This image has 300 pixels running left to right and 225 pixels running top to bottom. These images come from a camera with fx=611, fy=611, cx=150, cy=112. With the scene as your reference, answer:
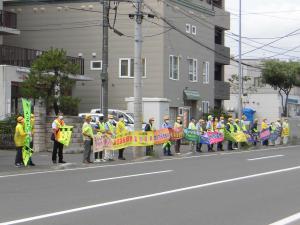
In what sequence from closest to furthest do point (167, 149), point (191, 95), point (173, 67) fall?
point (167, 149) < point (173, 67) < point (191, 95)

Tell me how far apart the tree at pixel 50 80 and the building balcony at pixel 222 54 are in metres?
22.3

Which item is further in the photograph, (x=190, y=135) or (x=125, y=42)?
(x=125, y=42)

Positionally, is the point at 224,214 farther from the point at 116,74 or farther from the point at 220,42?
the point at 220,42

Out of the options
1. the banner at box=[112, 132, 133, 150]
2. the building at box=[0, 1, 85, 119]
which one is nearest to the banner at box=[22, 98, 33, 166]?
the banner at box=[112, 132, 133, 150]

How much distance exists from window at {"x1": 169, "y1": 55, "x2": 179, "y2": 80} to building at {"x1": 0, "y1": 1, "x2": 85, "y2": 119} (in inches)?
250

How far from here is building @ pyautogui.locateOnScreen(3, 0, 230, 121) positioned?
41.5m

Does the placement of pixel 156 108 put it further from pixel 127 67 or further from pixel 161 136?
pixel 161 136

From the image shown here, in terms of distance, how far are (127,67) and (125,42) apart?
67.6 inches

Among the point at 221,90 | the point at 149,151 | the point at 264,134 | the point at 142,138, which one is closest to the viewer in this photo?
the point at 142,138

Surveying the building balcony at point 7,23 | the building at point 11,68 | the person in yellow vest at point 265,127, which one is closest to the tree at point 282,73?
the person in yellow vest at point 265,127

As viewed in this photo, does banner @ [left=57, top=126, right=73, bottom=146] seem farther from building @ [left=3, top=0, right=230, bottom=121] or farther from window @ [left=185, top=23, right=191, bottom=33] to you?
window @ [left=185, top=23, right=191, bottom=33]

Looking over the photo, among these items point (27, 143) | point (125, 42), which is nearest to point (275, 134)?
point (125, 42)

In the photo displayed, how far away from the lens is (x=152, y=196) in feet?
41.4

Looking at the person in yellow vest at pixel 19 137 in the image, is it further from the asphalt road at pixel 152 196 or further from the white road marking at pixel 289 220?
the white road marking at pixel 289 220
